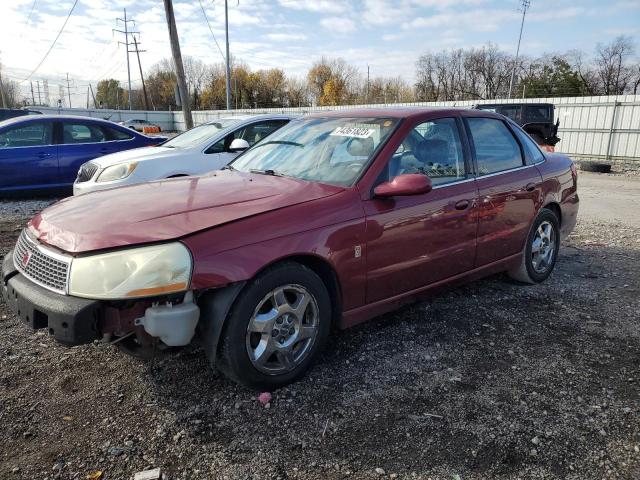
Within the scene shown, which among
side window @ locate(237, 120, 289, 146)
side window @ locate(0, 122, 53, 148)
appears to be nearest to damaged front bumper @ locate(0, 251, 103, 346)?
side window @ locate(237, 120, 289, 146)

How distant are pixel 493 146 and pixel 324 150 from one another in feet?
5.19

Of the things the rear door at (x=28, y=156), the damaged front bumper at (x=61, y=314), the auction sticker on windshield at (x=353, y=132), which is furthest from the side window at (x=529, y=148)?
the rear door at (x=28, y=156)

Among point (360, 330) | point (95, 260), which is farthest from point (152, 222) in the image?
point (360, 330)

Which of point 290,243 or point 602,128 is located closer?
point 290,243

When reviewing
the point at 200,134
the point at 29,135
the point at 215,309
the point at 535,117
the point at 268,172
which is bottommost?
the point at 215,309

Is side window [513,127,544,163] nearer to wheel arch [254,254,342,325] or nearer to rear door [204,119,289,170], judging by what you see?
wheel arch [254,254,342,325]

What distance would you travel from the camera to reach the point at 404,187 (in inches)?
120

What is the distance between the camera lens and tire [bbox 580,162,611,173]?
14844 mm

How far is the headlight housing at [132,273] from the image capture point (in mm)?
2332

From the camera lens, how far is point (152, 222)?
258 centimetres

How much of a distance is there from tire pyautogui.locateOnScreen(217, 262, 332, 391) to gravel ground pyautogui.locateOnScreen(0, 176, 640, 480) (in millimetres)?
149

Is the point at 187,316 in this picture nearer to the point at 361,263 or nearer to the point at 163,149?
the point at 361,263

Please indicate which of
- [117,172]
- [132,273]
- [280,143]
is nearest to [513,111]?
[117,172]

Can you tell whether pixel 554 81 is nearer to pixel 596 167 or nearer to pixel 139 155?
pixel 596 167
